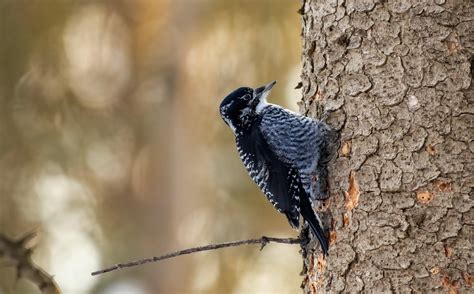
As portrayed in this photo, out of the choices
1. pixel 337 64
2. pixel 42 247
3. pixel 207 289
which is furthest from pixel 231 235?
pixel 337 64

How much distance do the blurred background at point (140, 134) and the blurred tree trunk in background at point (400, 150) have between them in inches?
172

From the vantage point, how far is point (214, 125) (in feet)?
28.5

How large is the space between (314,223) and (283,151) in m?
0.59

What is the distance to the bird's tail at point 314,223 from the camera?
309cm

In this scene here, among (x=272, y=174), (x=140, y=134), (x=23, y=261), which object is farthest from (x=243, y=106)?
(x=140, y=134)

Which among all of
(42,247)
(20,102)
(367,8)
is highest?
(20,102)

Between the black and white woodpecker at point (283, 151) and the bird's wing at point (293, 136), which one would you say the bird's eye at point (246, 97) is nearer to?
the black and white woodpecker at point (283, 151)

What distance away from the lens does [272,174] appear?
3.54m

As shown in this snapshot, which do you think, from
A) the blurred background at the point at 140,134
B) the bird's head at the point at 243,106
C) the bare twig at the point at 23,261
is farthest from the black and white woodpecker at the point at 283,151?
the blurred background at the point at 140,134

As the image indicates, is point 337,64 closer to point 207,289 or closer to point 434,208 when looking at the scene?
point 434,208

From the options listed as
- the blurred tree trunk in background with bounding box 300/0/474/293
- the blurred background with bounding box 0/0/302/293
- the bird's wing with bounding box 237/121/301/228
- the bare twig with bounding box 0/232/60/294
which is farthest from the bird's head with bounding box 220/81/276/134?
the blurred background with bounding box 0/0/302/293

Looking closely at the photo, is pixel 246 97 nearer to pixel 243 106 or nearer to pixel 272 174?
pixel 243 106

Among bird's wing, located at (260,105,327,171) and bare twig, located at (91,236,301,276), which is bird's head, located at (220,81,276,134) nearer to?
bird's wing, located at (260,105,327,171)

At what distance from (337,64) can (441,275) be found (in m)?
0.97
